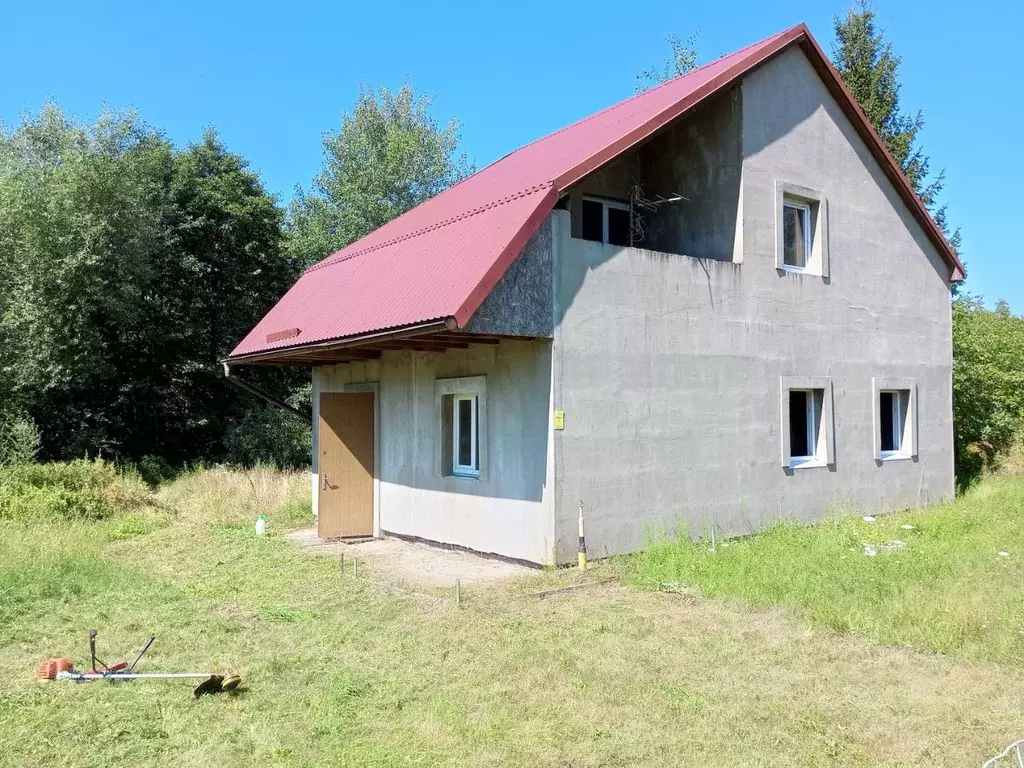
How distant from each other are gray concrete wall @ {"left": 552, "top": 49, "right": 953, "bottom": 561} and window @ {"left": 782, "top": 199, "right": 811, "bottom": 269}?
36 centimetres

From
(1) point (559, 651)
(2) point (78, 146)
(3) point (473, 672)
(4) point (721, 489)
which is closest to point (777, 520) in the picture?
(4) point (721, 489)

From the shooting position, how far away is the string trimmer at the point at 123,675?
17.5 feet

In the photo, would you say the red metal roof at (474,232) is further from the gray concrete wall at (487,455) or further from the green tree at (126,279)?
the green tree at (126,279)

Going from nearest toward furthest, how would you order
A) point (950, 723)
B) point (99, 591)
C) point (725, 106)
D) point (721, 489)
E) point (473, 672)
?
point (950, 723)
point (473, 672)
point (99, 591)
point (721, 489)
point (725, 106)

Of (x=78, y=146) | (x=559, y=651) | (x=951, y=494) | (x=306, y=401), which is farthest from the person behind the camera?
(x=306, y=401)

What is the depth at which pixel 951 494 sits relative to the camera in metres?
14.6

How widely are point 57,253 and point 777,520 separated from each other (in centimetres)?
1707

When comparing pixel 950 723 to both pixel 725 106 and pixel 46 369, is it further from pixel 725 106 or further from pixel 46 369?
pixel 46 369

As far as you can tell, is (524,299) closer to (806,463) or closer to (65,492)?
(806,463)

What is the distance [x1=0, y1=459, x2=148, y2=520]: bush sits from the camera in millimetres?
12969

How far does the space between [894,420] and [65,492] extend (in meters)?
14.9

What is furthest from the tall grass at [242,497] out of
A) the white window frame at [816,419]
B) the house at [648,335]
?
the white window frame at [816,419]

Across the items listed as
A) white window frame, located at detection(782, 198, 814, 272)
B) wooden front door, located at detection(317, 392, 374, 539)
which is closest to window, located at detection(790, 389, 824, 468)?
white window frame, located at detection(782, 198, 814, 272)

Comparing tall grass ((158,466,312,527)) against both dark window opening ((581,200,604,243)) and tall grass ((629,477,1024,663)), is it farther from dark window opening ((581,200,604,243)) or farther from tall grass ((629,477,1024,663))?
tall grass ((629,477,1024,663))
